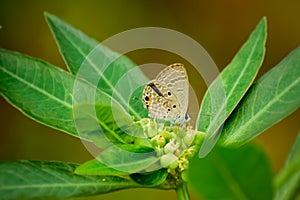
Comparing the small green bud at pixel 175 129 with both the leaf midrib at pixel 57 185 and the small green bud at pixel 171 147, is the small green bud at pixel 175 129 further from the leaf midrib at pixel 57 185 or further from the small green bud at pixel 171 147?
the leaf midrib at pixel 57 185

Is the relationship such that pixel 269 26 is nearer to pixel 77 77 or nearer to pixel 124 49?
pixel 124 49

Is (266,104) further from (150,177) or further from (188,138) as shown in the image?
(150,177)

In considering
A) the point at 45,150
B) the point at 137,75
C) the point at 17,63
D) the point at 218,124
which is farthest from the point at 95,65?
the point at 45,150

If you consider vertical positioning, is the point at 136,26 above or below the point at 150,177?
above

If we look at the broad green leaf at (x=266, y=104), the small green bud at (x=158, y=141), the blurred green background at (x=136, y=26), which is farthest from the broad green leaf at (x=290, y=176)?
the blurred green background at (x=136, y=26)

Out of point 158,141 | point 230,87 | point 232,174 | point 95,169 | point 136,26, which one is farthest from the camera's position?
point 136,26

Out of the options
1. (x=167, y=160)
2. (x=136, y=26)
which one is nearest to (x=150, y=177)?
(x=167, y=160)

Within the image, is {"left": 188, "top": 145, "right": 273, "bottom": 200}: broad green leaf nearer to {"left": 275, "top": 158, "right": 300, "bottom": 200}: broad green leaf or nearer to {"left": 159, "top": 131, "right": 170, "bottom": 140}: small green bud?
{"left": 275, "top": 158, "right": 300, "bottom": 200}: broad green leaf
